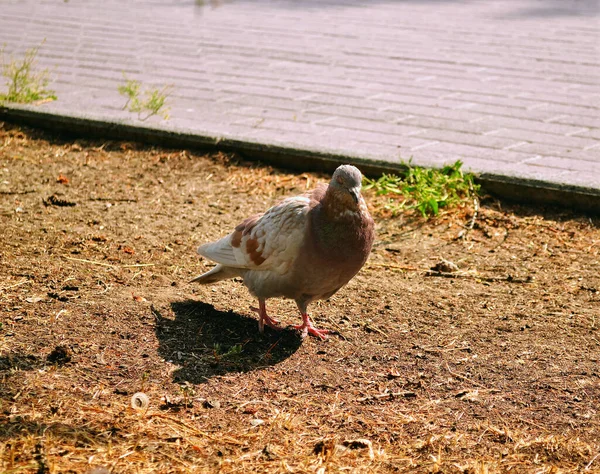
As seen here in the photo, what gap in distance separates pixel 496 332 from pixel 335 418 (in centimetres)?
107

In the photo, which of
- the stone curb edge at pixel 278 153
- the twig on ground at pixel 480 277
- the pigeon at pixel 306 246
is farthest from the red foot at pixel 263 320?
the stone curb edge at pixel 278 153

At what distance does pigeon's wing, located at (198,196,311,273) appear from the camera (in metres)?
3.54

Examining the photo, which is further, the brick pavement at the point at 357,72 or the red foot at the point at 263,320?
the brick pavement at the point at 357,72

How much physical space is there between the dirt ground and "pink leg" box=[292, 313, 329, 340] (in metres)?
0.06

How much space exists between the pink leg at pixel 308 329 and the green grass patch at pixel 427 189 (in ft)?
4.88

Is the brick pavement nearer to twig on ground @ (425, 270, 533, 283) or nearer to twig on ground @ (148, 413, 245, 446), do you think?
twig on ground @ (425, 270, 533, 283)

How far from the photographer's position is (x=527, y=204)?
5164 millimetres

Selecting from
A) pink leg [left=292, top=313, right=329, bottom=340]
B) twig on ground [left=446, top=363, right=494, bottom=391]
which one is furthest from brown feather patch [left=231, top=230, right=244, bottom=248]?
twig on ground [left=446, top=363, right=494, bottom=391]

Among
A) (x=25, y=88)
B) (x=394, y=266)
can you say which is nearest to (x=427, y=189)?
(x=394, y=266)

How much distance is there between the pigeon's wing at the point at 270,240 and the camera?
3545mm

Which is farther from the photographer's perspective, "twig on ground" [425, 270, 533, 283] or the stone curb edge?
the stone curb edge

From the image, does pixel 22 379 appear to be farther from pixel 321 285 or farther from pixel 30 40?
pixel 30 40

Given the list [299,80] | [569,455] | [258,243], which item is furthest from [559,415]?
[299,80]

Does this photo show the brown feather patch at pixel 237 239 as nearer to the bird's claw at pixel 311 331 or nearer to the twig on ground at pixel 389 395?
the bird's claw at pixel 311 331
